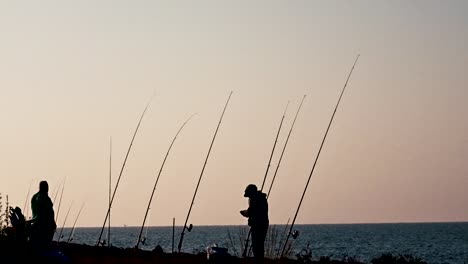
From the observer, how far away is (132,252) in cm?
2475

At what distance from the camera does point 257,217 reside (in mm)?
20562

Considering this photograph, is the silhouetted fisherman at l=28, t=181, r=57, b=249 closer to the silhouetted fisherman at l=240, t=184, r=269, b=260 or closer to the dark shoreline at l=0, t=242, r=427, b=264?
the dark shoreline at l=0, t=242, r=427, b=264

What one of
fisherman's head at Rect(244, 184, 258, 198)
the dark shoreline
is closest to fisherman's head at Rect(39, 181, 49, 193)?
the dark shoreline

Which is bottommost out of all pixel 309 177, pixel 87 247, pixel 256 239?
pixel 87 247

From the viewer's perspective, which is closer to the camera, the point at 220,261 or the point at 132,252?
the point at 220,261

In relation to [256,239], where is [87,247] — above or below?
below

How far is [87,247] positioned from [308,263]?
699 cm

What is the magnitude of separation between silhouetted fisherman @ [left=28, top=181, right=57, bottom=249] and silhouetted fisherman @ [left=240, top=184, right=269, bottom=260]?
4028mm

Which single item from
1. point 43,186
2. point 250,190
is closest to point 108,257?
point 250,190

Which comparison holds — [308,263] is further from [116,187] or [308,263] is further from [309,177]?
[116,187]

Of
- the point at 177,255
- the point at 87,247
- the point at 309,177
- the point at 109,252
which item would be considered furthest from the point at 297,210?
the point at 87,247

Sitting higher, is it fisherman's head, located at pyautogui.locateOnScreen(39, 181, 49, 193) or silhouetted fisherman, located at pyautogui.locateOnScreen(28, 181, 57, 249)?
fisherman's head, located at pyautogui.locateOnScreen(39, 181, 49, 193)

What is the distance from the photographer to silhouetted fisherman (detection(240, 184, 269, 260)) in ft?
67.0

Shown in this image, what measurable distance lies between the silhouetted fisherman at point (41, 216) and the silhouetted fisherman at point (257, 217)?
403 cm
